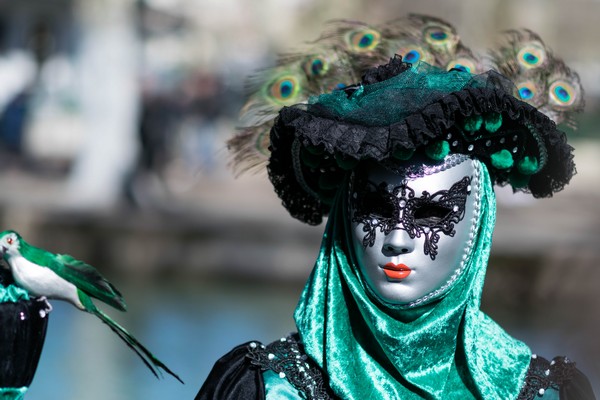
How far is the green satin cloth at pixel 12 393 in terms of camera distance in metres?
2.65

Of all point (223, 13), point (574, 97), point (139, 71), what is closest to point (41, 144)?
point (139, 71)

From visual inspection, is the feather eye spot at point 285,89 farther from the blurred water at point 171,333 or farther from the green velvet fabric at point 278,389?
the blurred water at point 171,333

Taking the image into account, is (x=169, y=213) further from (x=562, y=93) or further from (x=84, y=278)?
(x=84, y=278)

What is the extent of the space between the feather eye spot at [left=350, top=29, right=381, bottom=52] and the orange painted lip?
731 mm

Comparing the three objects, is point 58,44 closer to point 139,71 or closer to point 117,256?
point 139,71

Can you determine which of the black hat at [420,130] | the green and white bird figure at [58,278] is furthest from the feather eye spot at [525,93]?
the green and white bird figure at [58,278]

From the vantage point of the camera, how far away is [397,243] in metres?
2.77

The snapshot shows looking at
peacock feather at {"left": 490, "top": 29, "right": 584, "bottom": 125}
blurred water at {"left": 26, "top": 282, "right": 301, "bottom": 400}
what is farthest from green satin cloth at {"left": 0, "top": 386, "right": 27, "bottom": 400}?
blurred water at {"left": 26, "top": 282, "right": 301, "bottom": 400}

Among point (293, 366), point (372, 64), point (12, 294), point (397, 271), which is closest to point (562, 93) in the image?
point (372, 64)

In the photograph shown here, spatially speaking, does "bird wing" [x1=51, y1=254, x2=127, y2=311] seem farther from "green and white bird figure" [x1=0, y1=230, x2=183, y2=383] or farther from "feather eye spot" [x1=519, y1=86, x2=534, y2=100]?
"feather eye spot" [x1=519, y1=86, x2=534, y2=100]

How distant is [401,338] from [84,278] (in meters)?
0.75

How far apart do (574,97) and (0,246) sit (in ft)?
4.93

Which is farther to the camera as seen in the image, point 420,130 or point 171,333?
point 171,333

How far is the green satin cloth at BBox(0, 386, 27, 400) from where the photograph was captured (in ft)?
8.71
